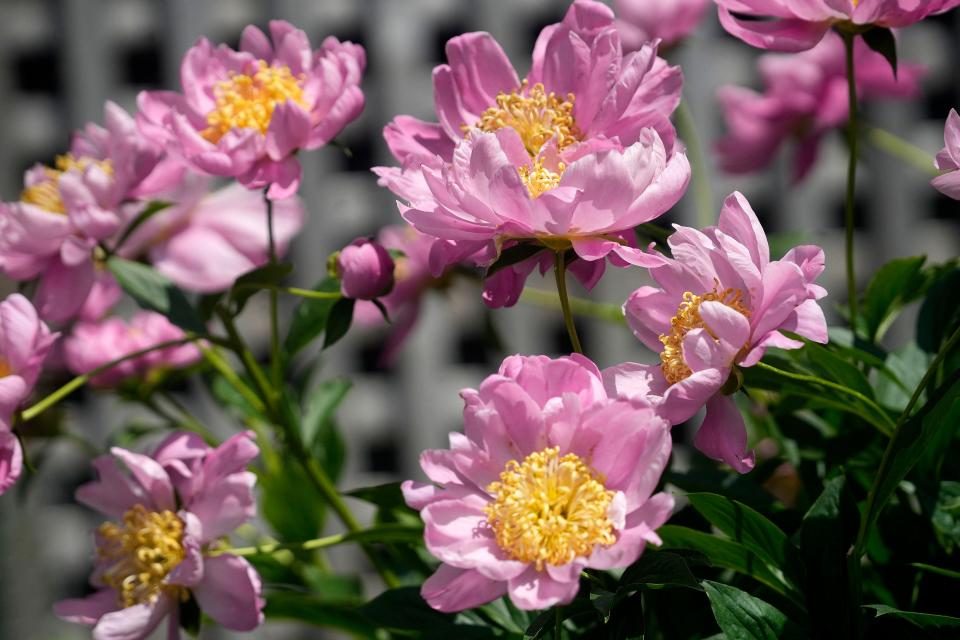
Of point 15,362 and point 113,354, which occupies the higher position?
point 15,362

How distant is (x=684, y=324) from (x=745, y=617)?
11 centimetres

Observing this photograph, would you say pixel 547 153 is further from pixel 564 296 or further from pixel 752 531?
pixel 752 531

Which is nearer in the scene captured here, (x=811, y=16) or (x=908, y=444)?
(x=908, y=444)

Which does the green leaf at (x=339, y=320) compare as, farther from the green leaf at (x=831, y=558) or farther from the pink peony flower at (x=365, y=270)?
the green leaf at (x=831, y=558)

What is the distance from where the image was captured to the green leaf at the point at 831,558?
1.41 feet

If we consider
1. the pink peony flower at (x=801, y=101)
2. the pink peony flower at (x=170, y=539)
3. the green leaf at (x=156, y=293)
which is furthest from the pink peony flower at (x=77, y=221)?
the pink peony flower at (x=801, y=101)

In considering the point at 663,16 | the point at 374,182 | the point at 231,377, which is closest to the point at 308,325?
the point at 231,377

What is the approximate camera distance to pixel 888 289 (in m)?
0.56

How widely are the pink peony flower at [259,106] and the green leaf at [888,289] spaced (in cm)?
27

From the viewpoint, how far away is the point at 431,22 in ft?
6.68

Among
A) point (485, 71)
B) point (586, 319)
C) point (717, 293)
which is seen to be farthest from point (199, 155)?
point (586, 319)

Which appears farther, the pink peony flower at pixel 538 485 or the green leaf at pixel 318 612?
the green leaf at pixel 318 612

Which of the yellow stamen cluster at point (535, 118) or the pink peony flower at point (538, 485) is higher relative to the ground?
the yellow stamen cluster at point (535, 118)

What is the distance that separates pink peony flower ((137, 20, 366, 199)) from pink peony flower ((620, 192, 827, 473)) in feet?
0.64
